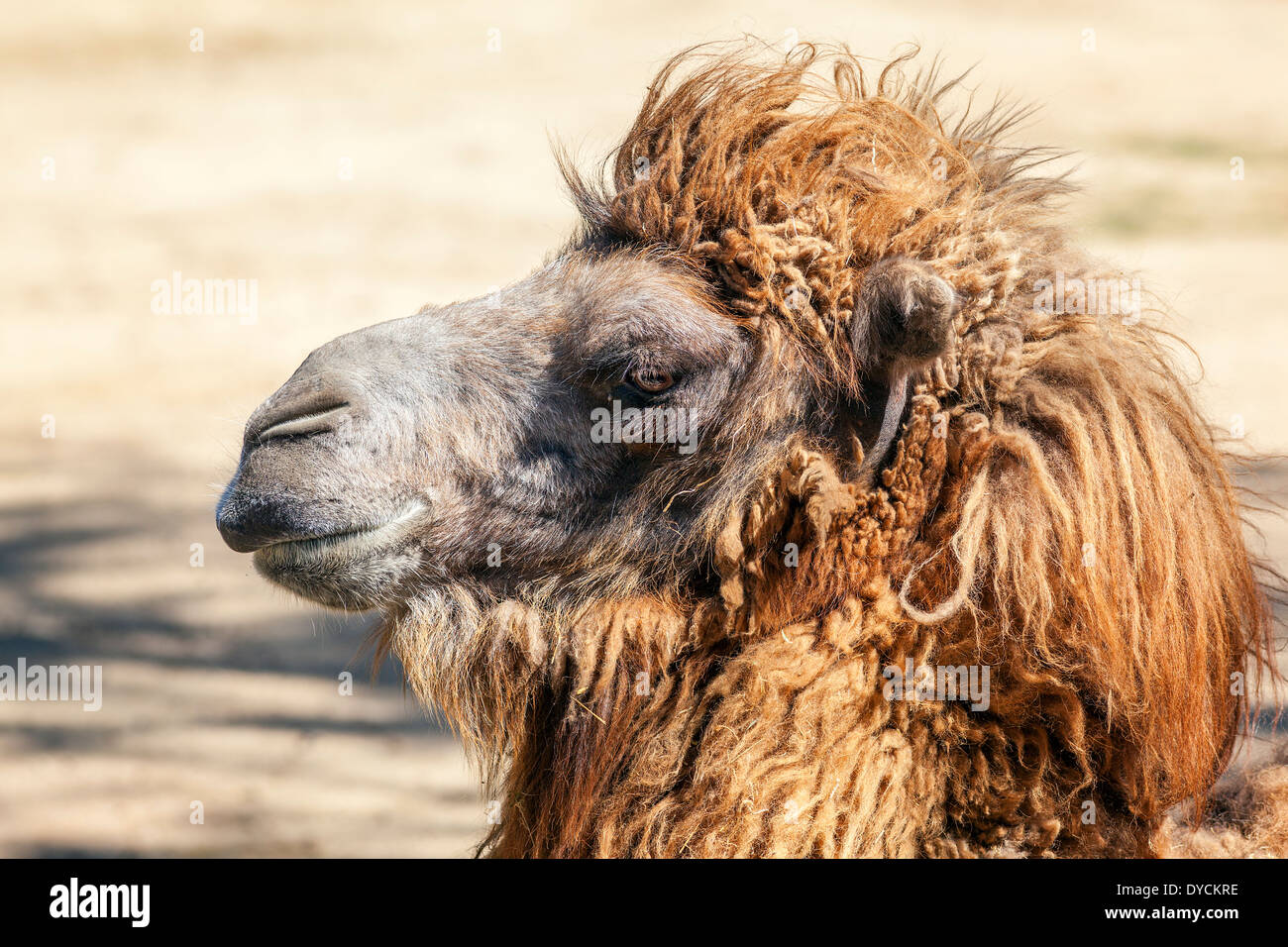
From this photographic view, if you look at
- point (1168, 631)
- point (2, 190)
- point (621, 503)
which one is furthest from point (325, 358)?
point (2, 190)

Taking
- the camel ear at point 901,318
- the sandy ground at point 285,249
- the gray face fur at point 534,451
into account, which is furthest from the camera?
the sandy ground at point 285,249

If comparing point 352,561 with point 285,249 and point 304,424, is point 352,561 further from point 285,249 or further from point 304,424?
point 285,249

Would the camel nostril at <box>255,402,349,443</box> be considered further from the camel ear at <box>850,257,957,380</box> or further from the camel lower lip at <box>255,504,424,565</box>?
the camel ear at <box>850,257,957,380</box>

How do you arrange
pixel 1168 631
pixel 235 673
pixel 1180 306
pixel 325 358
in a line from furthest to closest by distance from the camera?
pixel 1180 306, pixel 235 673, pixel 325 358, pixel 1168 631

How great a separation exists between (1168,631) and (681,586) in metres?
1.02

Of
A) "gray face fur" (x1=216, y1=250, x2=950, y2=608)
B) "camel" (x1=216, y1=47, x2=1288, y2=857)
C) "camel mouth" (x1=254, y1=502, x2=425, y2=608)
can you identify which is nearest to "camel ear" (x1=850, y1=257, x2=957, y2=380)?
"camel" (x1=216, y1=47, x2=1288, y2=857)

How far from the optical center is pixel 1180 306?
9.13m

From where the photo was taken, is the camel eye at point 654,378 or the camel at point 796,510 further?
the camel eye at point 654,378

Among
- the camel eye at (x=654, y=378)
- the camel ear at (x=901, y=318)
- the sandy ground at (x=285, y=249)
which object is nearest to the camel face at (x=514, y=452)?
the camel eye at (x=654, y=378)

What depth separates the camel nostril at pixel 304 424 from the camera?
3117 millimetres

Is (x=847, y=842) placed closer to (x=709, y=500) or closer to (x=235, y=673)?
(x=709, y=500)

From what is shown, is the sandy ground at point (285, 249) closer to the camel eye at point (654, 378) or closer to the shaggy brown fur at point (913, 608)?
the shaggy brown fur at point (913, 608)

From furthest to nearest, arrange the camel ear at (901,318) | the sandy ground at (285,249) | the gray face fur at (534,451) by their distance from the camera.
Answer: the sandy ground at (285,249)
the gray face fur at (534,451)
the camel ear at (901,318)

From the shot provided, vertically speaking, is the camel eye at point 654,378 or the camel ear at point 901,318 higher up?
the camel ear at point 901,318
